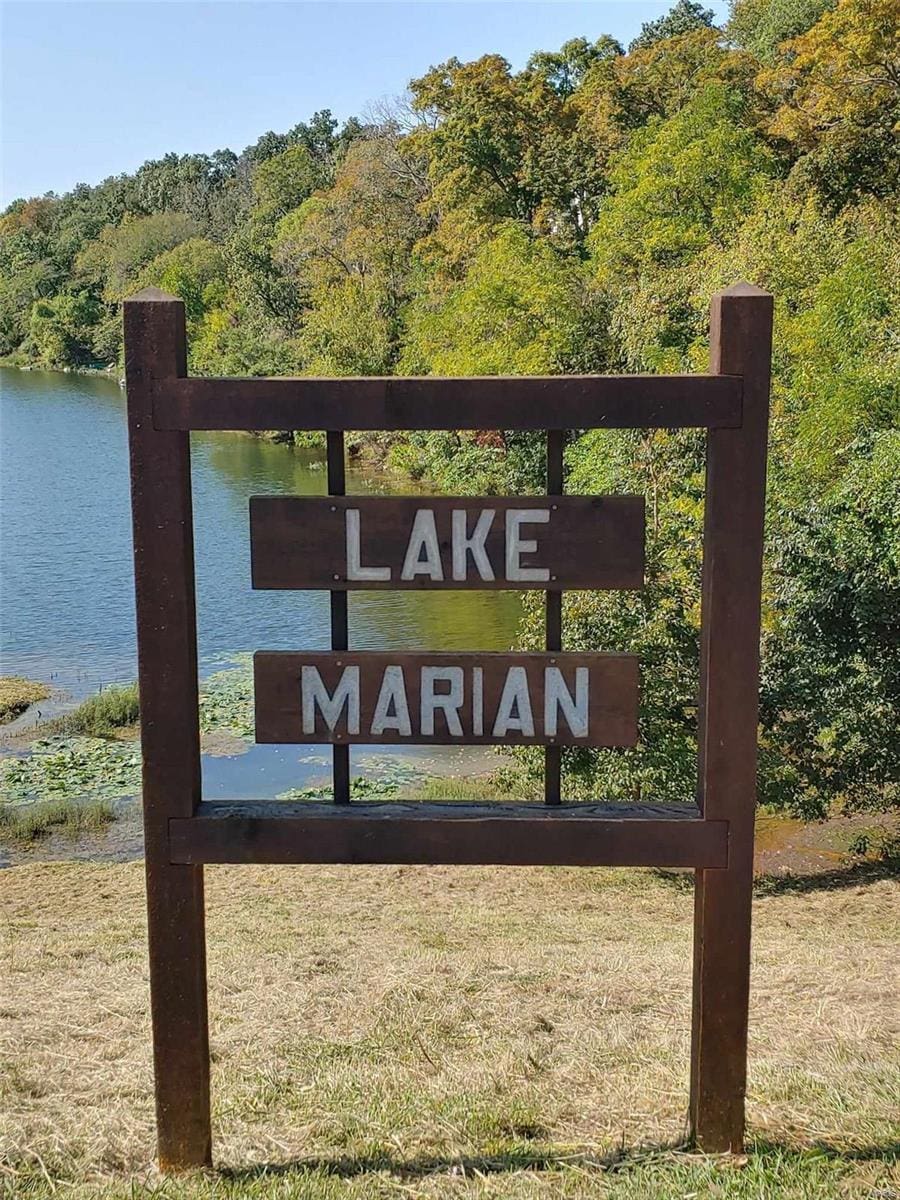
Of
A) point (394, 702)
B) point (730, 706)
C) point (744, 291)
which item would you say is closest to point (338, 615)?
point (394, 702)

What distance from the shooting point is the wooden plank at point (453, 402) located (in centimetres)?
324

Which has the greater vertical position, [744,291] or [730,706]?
[744,291]

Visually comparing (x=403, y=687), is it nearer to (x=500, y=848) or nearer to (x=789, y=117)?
(x=500, y=848)

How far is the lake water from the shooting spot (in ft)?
59.4

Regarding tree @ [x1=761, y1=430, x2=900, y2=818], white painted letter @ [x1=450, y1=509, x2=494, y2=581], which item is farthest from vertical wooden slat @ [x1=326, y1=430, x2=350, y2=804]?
tree @ [x1=761, y1=430, x2=900, y2=818]

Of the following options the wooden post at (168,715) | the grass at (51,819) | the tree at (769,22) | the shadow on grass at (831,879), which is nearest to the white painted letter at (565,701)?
the wooden post at (168,715)

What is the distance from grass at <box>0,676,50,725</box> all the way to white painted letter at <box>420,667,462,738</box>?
1430cm

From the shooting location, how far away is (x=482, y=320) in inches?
Result: 1086

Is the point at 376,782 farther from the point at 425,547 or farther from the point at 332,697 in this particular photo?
the point at 425,547

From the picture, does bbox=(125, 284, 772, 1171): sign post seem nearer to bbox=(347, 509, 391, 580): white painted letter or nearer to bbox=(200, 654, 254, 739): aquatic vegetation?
bbox=(347, 509, 391, 580): white painted letter

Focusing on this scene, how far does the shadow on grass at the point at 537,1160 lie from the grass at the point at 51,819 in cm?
991

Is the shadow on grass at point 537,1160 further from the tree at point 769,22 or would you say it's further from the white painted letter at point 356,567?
the tree at point 769,22

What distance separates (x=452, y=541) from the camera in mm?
3295

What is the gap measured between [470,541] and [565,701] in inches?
20.6
